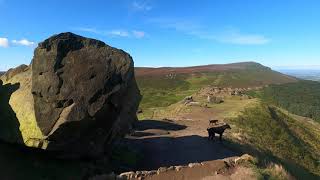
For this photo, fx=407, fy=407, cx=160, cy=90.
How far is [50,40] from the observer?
2173cm

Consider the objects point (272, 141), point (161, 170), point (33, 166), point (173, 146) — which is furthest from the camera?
point (272, 141)

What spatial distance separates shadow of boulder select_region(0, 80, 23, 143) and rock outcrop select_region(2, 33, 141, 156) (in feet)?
0.97

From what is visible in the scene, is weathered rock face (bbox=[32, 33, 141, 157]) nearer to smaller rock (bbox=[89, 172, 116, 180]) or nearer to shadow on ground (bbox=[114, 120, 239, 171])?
smaller rock (bbox=[89, 172, 116, 180])

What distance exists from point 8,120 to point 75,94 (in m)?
3.97

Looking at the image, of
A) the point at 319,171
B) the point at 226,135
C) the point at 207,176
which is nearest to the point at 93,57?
the point at 207,176

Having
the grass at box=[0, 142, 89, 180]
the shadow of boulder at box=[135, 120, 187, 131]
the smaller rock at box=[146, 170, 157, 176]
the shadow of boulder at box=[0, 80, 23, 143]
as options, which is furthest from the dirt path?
the shadow of boulder at box=[0, 80, 23, 143]

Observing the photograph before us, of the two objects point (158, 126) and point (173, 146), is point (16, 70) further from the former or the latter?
point (158, 126)

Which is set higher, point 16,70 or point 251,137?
point 16,70

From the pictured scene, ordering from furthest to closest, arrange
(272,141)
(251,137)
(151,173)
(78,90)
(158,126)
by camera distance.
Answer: (272,141) → (251,137) → (158,126) → (151,173) → (78,90)

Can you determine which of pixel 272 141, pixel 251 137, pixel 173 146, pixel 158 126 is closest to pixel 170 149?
pixel 173 146

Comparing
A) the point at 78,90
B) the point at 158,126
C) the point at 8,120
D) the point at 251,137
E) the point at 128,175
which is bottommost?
the point at 251,137

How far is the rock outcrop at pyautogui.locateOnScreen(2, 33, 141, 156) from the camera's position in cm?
2036

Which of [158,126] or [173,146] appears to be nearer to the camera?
[173,146]

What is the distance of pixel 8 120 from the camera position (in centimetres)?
2150
